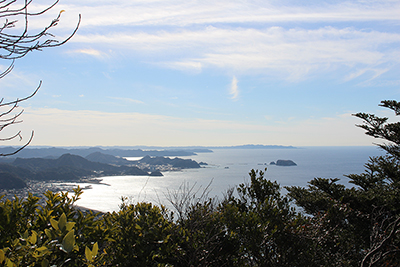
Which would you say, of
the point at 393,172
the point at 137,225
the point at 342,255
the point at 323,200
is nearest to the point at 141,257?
the point at 137,225

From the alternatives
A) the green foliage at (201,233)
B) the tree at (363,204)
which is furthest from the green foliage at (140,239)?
the tree at (363,204)

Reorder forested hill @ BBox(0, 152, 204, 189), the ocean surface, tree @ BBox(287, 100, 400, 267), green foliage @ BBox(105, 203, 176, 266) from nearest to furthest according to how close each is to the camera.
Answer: green foliage @ BBox(105, 203, 176, 266), tree @ BBox(287, 100, 400, 267), the ocean surface, forested hill @ BBox(0, 152, 204, 189)

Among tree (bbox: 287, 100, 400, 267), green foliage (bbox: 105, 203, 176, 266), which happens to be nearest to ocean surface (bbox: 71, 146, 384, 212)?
green foliage (bbox: 105, 203, 176, 266)

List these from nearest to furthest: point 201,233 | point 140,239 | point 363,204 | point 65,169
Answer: point 140,239 → point 201,233 → point 363,204 → point 65,169

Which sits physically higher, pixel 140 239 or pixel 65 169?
pixel 140 239

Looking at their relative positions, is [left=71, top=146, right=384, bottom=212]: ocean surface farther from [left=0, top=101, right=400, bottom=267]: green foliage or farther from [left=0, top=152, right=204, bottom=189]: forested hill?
[left=0, top=152, right=204, bottom=189]: forested hill

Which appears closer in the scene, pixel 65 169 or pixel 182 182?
pixel 182 182

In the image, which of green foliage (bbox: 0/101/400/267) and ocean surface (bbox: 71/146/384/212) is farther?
ocean surface (bbox: 71/146/384/212)

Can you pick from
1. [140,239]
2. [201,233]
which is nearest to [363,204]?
[201,233]

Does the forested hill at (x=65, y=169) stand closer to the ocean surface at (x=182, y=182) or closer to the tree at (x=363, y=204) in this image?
the ocean surface at (x=182, y=182)

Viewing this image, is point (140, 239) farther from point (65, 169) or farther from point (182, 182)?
point (65, 169)

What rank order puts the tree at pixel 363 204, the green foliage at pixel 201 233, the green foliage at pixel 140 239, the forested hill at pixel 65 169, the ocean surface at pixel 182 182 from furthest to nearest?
the forested hill at pixel 65 169 < the ocean surface at pixel 182 182 < the tree at pixel 363 204 < the green foliage at pixel 140 239 < the green foliage at pixel 201 233

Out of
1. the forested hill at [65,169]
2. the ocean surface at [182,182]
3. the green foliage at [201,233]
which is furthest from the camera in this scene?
the forested hill at [65,169]

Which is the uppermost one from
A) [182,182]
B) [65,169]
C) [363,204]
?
[182,182]
